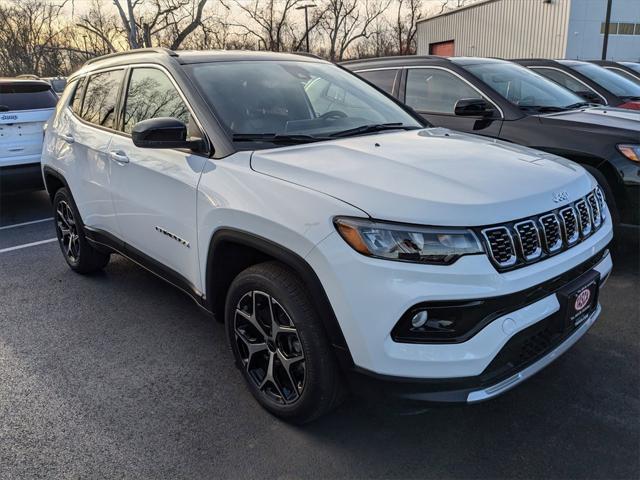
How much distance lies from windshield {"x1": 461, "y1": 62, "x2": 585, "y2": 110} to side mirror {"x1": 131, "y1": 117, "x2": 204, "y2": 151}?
11.3 feet

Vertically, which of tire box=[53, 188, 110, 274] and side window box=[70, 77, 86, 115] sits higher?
side window box=[70, 77, 86, 115]

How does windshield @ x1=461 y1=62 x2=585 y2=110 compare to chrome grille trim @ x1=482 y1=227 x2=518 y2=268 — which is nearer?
chrome grille trim @ x1=482 y1=227 x2=518 y2=268

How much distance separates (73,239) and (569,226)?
3.94 meters

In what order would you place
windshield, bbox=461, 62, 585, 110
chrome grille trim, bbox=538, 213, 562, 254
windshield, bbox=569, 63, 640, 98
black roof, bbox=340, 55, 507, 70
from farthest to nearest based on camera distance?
windshield, bbox=569, 63, 640, 98 → black roof, bbox=340, 55, 507, 70 → windshield, bbox=461, 62, 585, 110 → chrome grille trim, bbox=538, 213, 562, 254

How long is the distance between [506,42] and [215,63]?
3749cm

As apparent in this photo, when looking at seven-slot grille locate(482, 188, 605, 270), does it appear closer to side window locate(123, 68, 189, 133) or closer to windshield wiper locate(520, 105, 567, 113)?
side window locate(123, 68, 189, 133)

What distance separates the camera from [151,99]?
344 cm

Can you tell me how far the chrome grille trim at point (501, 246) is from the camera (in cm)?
206

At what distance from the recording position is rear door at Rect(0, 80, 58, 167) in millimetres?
6543

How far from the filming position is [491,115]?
16.4 ft

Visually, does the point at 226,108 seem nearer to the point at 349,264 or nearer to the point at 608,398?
the point at 349,264

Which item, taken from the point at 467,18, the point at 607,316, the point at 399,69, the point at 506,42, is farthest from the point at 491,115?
the point at 467,18

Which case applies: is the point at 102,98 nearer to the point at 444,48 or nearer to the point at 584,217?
the point at 584,217

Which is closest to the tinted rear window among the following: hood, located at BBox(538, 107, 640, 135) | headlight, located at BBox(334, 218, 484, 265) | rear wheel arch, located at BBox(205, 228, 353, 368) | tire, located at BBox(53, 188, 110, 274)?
tire, located at BBox(53, 188, 110, 274)
